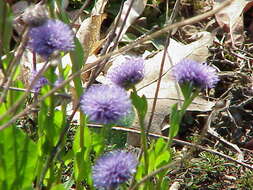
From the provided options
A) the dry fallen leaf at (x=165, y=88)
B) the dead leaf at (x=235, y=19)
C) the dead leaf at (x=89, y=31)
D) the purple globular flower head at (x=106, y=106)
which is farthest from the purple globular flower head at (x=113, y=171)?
the dead leaf at (x=235, y=19)

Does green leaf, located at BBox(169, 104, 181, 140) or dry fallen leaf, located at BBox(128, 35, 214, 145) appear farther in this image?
dry fallen leaf, located at BBox(128, 35, 214, 145)

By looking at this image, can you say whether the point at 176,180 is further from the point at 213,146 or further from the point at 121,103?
the point at 121,103

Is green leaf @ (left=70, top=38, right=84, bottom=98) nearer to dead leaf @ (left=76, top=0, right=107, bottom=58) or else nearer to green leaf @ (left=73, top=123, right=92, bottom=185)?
green leaf @ (left=73, top=123, right=92, bottom=185)

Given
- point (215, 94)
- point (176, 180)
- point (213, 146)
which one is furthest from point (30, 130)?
point (215, 94)

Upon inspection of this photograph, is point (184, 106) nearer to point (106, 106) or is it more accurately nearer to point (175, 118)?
point (175, 118)

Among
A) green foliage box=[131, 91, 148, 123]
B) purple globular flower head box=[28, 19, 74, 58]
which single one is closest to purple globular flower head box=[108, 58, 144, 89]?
green foliage box=[131, 91, 148, 123]

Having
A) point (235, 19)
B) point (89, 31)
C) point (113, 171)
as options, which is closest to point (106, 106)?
point (113, 171)
